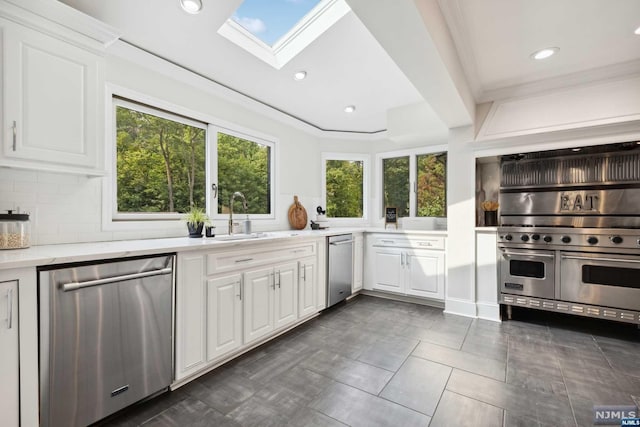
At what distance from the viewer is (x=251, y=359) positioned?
224cm

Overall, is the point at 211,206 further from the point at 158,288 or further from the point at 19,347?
the point at 19,347

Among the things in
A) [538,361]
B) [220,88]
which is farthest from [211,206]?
[538,361]

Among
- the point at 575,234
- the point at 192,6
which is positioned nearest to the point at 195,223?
the point at 192,6

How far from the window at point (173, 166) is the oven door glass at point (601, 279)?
11.0 ft

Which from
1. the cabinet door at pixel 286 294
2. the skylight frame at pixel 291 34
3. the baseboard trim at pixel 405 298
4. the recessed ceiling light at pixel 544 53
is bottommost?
the baseboard trim at pixel 405 298

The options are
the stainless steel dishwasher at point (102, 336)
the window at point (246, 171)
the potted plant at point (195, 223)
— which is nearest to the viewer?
the stainless steel dishwasher at point (102, 336)

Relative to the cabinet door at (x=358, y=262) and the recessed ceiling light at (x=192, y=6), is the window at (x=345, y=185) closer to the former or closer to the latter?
the cabinet door at (x=358, y=262)

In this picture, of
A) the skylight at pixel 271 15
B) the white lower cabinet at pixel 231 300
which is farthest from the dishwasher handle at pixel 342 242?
the skylight at pixel 271 15

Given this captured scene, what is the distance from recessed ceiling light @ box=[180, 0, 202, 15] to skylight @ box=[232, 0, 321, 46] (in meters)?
0.34

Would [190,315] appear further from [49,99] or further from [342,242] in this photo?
[342,242]

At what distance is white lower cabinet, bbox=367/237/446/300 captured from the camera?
344 centimetres

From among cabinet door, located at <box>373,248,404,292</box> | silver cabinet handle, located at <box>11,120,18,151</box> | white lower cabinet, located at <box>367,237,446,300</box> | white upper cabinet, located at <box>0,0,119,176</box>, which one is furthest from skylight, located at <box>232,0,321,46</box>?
cabinet door, located at <box>373,248,404,292</box>

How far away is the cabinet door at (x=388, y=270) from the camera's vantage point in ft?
12.1

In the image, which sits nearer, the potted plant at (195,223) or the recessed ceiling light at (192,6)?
the recessed ceiling light at (192,6)
